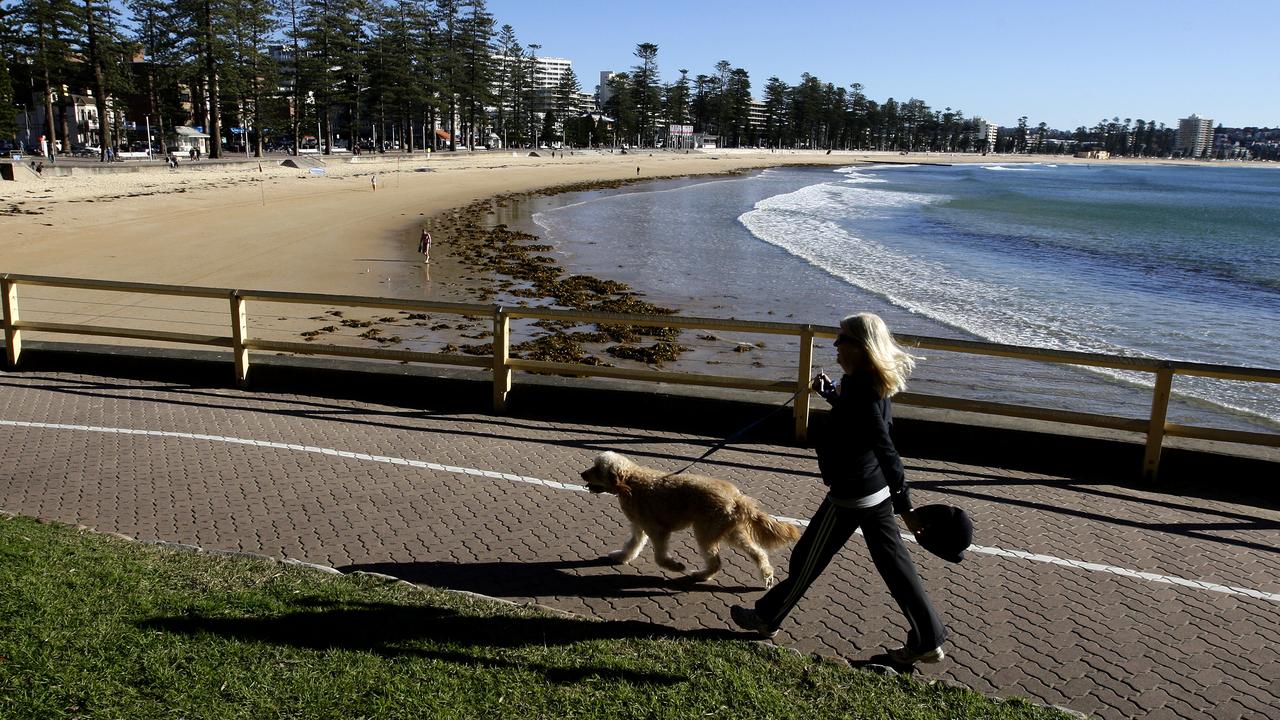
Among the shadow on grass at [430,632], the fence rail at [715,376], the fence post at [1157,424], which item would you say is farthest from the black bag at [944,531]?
the fence post at [1157,424]

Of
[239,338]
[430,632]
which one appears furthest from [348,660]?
[239,338]

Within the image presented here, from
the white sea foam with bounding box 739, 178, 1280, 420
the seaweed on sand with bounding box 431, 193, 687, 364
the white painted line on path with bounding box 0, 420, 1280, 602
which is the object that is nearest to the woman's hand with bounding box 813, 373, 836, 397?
the white painted line on path with bounding box 0, 420, 1280, 602

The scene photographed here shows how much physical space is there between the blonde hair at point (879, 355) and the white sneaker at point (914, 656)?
125cm

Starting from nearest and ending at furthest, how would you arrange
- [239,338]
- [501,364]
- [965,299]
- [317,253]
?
[501,364] < [239,338] < [965,299] < [317,253]

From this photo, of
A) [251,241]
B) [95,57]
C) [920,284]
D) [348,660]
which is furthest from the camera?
[95,57]

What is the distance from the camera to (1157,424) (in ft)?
23.8

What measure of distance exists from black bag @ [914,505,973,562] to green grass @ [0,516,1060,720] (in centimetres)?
64

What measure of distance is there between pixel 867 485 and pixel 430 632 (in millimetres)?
2223

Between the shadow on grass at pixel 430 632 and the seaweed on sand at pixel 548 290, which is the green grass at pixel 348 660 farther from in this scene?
the seaweed on sand at pixel 548 290

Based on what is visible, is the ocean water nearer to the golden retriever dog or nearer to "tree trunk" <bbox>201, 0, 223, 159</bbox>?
the golden retriever dog

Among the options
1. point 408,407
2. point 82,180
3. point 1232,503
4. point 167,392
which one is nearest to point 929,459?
point 1232,503

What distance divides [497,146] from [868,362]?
150 metres

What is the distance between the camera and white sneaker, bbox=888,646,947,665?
4.35 meters

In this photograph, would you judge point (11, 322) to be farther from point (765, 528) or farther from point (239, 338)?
point (765, 528)
